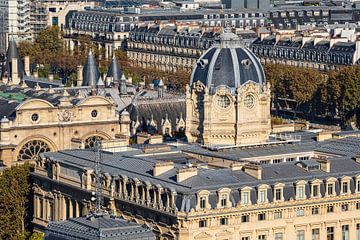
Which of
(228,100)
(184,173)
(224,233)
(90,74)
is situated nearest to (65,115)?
(228,100)

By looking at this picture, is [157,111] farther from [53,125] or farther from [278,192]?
[278,192]

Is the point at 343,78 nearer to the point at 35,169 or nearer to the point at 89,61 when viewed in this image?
the point at 89,61

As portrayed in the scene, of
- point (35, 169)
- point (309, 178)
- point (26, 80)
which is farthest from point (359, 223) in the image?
point (26, 80)

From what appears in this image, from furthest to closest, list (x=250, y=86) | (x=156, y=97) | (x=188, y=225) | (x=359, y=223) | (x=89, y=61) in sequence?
(x=89, y=61)
(x=156, y=97)
(x=250, y=86)
(x=359, y=223)
(x=188, y=225)

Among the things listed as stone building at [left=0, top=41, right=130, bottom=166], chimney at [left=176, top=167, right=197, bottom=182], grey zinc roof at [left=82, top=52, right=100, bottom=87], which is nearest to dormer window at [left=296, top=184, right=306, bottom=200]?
chimney at [left=176, top=167, right=197, bottom=182]

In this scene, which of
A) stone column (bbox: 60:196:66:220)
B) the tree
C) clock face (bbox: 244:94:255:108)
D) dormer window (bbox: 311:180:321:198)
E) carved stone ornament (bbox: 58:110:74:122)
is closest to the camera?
dormer window (bbox: 311:180:321:198)

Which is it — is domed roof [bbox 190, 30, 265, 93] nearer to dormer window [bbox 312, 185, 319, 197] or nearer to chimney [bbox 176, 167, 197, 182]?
dormer window [bbox 312, 185, 319, 197]

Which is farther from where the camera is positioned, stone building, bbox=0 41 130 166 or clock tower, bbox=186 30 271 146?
stone building, bbox=0 41 130 166
